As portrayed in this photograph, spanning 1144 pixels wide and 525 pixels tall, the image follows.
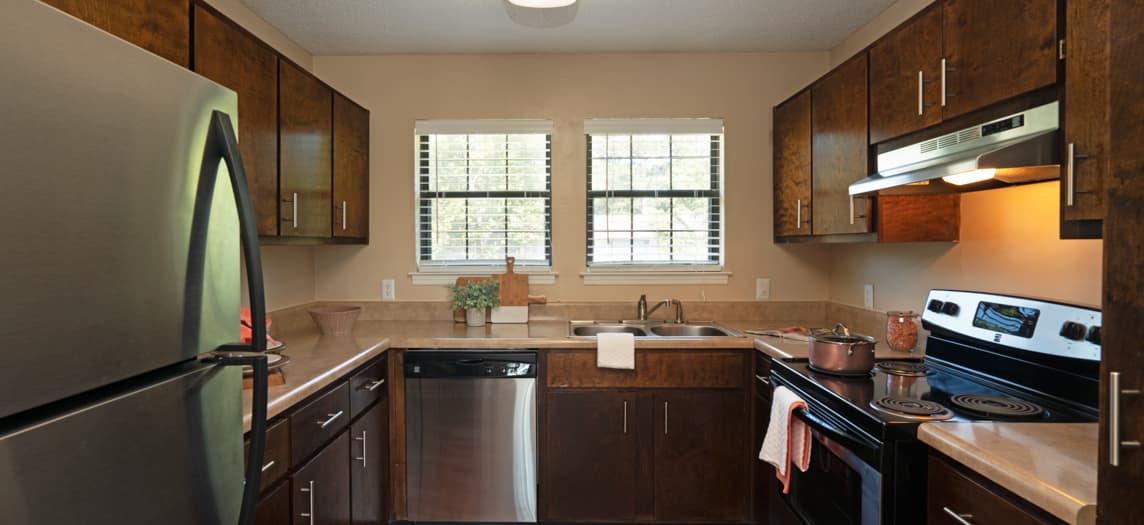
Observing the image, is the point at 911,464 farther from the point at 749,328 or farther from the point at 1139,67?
the point at 749,328

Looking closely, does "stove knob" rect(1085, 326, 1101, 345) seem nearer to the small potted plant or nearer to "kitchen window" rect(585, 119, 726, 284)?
"kitchen window" rect(585, 119, 726, 284)

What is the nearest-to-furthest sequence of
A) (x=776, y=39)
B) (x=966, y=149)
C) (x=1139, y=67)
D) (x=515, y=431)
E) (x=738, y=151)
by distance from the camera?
(x=1139, y=67) → (x=966, y=149) → (x=515, y=431) → (x=776, y=39) → (x=738, y=151)

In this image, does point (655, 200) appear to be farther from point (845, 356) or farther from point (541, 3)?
point (845, 356)

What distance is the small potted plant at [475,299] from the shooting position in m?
2.92

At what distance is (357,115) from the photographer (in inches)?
118

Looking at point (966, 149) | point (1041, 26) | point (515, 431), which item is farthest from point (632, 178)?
point (1041, 26)

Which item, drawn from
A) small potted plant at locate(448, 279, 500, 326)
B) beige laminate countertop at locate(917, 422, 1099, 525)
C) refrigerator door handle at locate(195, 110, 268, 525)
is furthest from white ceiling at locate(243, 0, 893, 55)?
beige laminate countertop at locate(917, 422, 1099, 525)

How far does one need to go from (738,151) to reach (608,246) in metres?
0.91

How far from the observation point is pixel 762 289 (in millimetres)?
3168

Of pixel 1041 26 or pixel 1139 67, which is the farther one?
pixel 1041 26

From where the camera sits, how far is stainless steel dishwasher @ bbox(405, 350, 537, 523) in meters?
2.56

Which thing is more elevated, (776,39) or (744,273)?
(776,39)

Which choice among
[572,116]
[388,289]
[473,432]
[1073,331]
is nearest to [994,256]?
[1073,331]

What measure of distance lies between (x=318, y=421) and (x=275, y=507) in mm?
321
